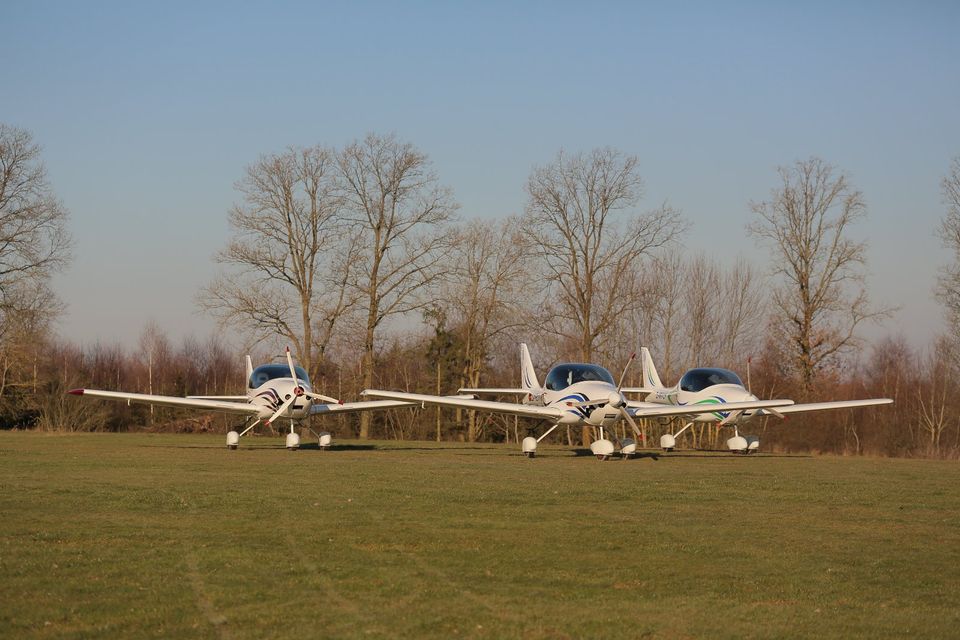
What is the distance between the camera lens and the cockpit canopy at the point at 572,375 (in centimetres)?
2445

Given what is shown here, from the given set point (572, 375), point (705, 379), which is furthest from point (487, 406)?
point (705, 379)

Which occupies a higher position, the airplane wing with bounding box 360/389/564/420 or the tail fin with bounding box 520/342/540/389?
the tail fin with bounding box 520/342/540/389

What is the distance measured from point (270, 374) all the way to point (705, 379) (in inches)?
475

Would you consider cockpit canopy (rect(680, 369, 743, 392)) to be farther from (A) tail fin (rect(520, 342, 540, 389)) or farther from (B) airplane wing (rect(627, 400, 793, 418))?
(A) tail fin (rect(520, 342, 540, 389))

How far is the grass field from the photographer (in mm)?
6402

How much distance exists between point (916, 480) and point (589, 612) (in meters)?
13.1

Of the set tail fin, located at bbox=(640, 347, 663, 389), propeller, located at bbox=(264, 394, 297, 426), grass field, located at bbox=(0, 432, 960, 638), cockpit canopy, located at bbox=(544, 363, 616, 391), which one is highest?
tail fin, located at bbox=(640, 347, 663, 389)

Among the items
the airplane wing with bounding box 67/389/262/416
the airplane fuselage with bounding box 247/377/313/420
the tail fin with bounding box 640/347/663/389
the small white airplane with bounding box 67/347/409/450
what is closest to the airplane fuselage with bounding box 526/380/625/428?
the small white airplane with bounding box 67/347/409/450

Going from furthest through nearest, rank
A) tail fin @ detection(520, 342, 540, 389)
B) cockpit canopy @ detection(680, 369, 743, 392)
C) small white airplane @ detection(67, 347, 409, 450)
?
tail fin @ detection(520, 342, 540, 389)
cockpit canopy @ detection(680, 369, 743, 392)
small white airplane @ detection(67, 347, 409, 450)

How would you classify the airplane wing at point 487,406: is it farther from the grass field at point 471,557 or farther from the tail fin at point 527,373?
the grass field at point 471,557

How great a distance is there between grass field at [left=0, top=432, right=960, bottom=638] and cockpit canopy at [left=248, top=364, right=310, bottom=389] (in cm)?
1101

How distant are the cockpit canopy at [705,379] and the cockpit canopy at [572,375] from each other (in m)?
4.03

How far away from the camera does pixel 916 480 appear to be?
17719 millimetres

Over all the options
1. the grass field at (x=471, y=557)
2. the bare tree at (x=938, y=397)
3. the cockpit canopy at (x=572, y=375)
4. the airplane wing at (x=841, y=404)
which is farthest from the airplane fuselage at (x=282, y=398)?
the bare tree at (x=938, y=397)
